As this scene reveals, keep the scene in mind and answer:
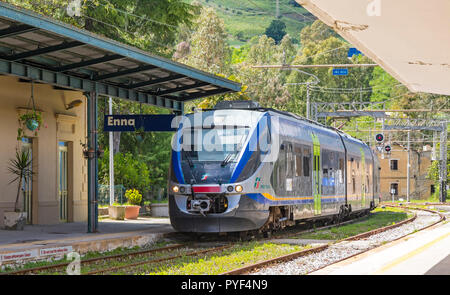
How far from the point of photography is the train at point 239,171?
17.1m

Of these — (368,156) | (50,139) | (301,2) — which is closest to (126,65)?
(50,139)

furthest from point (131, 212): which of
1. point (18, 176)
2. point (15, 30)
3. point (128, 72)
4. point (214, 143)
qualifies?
point (15, 30)

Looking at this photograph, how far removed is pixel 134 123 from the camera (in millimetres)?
21875

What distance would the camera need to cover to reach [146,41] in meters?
36.6

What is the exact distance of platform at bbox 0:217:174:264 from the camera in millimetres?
14164

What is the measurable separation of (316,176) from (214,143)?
17.4 ft

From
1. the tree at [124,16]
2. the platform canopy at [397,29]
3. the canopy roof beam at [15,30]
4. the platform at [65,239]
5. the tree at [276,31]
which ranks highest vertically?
the tree at [276,31]

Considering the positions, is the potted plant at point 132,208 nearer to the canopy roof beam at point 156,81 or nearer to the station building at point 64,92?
the station building at point 64,92

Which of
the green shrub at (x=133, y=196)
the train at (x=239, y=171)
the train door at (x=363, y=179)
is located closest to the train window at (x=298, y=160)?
the train at (x=239, y=171)

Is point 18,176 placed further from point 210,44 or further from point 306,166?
point 210,44

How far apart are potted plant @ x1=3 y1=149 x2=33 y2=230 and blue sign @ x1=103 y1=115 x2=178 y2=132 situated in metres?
2.61

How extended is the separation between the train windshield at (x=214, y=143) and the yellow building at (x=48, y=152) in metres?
5.36

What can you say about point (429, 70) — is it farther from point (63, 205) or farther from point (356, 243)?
point (63, 205)

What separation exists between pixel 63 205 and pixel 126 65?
6.03 metres
